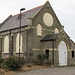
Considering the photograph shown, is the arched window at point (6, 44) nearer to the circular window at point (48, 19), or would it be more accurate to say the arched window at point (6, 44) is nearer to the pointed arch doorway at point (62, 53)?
the circular window at point (48, 19)

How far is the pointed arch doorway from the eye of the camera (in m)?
27.4

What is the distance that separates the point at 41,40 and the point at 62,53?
501 cm

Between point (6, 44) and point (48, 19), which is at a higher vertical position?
point (48, 19)

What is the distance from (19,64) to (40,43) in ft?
34.6

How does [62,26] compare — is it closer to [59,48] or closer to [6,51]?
[59,48]

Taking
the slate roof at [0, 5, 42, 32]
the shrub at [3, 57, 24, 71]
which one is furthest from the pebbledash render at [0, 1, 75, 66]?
the shrub at [3, 57, 24, 71]

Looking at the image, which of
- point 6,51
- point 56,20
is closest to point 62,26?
point 56,20

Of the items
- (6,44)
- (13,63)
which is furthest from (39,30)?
(13,63)

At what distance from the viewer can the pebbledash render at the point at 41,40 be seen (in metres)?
26.6

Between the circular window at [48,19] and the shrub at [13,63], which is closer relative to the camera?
the shrub at [13,63]

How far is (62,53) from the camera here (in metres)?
27.9

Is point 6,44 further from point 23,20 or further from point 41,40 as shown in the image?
point 41,40

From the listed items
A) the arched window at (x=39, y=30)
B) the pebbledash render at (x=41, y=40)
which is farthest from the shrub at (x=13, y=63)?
the arched window at (x=39, y=30)

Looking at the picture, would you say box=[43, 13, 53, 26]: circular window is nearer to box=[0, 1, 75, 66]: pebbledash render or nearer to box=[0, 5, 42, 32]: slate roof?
box=[0, 1, 75, 66]: pebbledash render
